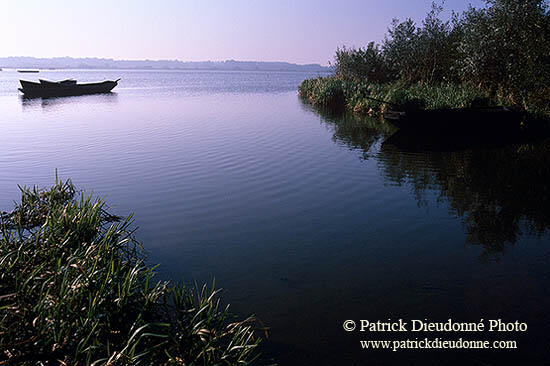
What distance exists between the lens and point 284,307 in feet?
19.3

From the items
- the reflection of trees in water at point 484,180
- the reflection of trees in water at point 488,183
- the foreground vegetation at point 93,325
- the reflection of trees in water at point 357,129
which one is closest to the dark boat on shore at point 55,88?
the reflection of trees in water at point 357,129

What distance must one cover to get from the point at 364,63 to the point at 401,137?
24846 millimetres

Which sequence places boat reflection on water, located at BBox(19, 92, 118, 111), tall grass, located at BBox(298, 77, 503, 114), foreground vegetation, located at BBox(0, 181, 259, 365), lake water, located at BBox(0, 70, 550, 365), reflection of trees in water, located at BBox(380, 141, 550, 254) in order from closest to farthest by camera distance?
foreground vegetation, located at BBox(0, 181, 259, 365) < lake water, located at BBox(0, 70, 550, 365) < reflection of trees in water, located at BBox(380, 141, 550, 254) < tall grass, located at BBox(298, 77, 503, 114) < boat reflection on water, located at BBox(19, 92, 118, 111)

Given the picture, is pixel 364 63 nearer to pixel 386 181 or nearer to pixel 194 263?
pixel 386 181

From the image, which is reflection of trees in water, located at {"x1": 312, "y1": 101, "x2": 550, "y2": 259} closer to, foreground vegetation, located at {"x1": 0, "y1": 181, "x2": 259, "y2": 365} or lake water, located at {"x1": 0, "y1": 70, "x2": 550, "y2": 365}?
lake water, located at {"x1": 0, "y1": 70, "x2": 550, "y2": 365}

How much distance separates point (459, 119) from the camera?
19547 mm

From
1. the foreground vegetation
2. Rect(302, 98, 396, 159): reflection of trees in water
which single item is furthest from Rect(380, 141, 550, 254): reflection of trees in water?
the foreground vegetation

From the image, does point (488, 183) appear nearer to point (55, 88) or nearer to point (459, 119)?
point (459, 119)

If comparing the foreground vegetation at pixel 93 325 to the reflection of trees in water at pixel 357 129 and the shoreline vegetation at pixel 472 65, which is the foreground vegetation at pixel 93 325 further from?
the shoreline vegetation at pixel 472 65

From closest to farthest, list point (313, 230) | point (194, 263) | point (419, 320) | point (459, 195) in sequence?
1. point (419, 320)
2. point (194, 263)
3. point (313, 230)
4. point (459, 195)

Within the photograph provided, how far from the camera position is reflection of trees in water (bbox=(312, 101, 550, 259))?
8945 millimetres

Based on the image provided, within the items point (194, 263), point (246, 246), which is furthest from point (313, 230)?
point (194, 263)

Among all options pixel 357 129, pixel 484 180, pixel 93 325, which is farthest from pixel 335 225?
pixel 357 129

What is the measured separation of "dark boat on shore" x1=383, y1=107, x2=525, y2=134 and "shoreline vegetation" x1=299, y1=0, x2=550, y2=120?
185 centimetres
